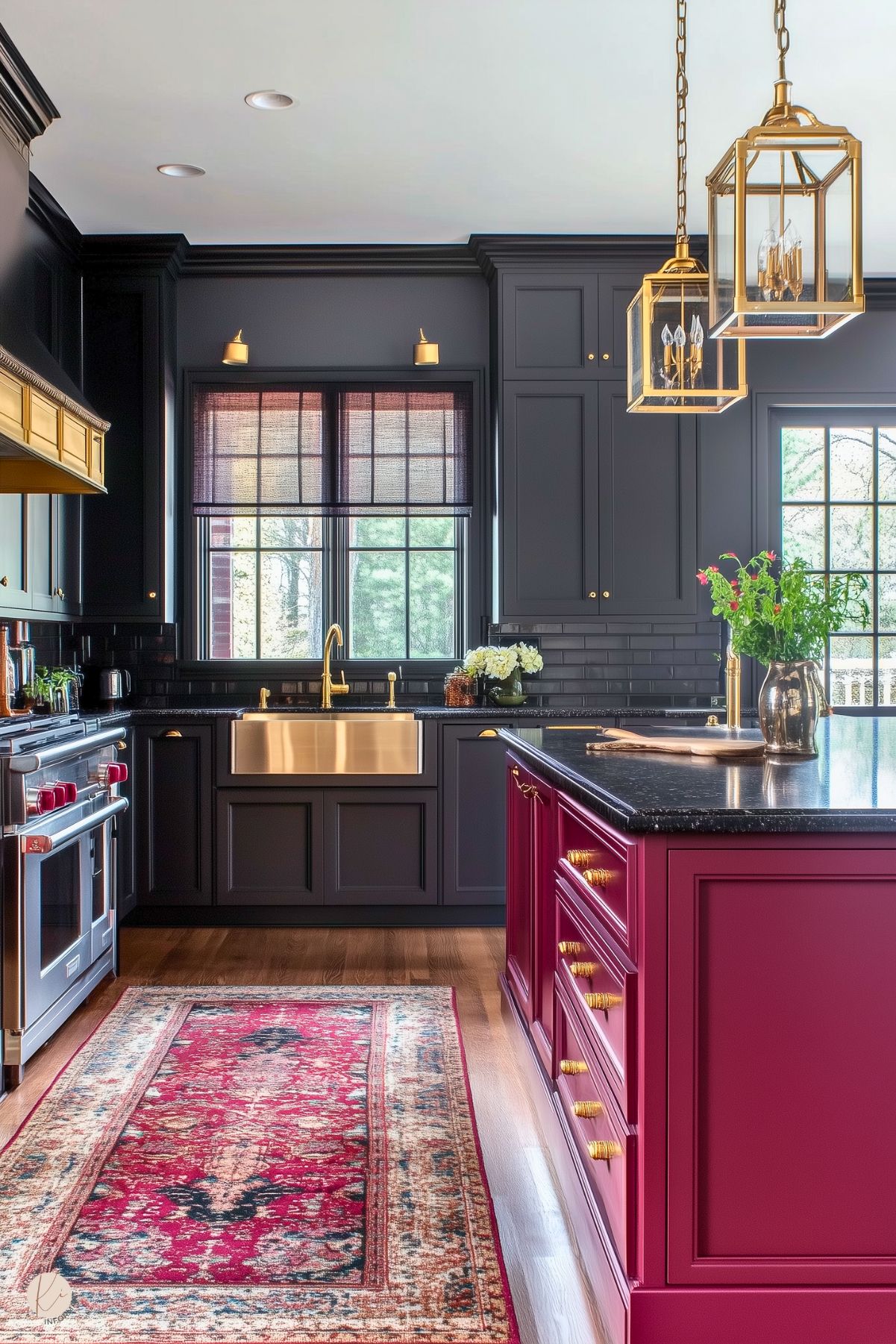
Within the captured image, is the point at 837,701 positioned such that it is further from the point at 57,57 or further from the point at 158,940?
the point at 57,57

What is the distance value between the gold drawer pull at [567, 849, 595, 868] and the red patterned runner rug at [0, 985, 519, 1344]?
75 centimetres

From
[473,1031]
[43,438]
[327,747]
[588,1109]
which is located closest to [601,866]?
[588,1109]

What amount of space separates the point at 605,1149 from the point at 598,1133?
0.52 ft

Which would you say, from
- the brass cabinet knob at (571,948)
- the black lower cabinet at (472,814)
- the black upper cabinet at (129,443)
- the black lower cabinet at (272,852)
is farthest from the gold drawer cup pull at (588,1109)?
the black upper cabinet at (129,443)

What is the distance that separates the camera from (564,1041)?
2.36 meters

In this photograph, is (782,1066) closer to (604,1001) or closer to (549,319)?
(604,1001)

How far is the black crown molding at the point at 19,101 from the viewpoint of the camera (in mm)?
3205

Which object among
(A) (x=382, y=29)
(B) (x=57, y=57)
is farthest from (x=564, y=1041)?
(B) (x=57, y=57)

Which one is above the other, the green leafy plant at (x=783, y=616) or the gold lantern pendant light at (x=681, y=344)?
the gold lantern pendant light at (x=681, y=344)

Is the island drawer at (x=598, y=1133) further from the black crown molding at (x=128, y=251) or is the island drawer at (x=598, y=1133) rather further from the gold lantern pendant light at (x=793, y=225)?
the black crown molding at (x=128, y=251)

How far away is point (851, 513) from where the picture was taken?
520 centimetres

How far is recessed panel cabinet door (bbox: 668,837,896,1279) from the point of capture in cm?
163

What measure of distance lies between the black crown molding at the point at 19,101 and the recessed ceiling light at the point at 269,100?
65 cm

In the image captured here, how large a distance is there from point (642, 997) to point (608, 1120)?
1.04 feet
